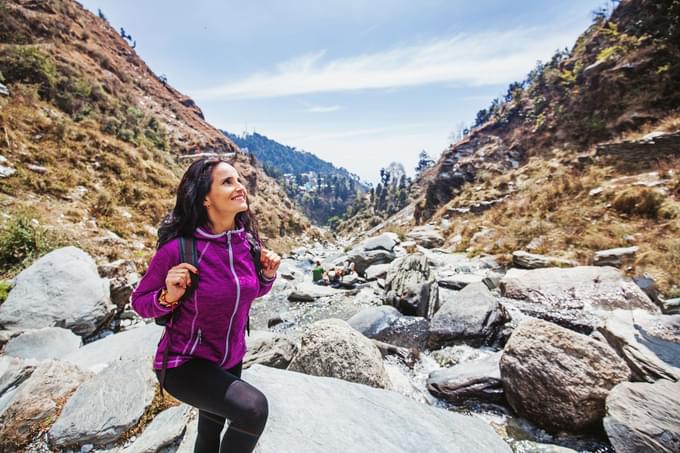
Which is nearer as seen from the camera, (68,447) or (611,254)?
(68,447)

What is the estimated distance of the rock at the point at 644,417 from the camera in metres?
2.88

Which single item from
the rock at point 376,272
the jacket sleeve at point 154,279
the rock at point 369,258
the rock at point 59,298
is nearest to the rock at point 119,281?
the rock at point 59,298

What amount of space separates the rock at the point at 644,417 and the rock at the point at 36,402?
6.51 m

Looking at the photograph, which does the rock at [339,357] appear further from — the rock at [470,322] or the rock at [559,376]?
the rock at [470,322]

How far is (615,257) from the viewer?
25.3ft

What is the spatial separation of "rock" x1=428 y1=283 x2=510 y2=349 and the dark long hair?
5.82 metres

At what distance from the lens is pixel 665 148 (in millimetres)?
11875

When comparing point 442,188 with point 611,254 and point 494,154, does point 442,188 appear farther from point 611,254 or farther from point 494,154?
point 611,254

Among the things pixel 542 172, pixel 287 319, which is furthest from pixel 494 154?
pixel 287 319

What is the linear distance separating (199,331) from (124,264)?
311 inches

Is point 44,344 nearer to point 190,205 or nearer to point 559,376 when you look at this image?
point 190,205

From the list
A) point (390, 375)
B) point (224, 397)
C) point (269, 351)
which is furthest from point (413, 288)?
point (224, 397)

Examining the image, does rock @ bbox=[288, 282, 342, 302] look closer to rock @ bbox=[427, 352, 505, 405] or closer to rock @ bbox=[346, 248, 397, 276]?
rock @ bbox=[346, 248, 397, 276]

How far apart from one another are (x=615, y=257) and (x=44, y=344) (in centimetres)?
1294
